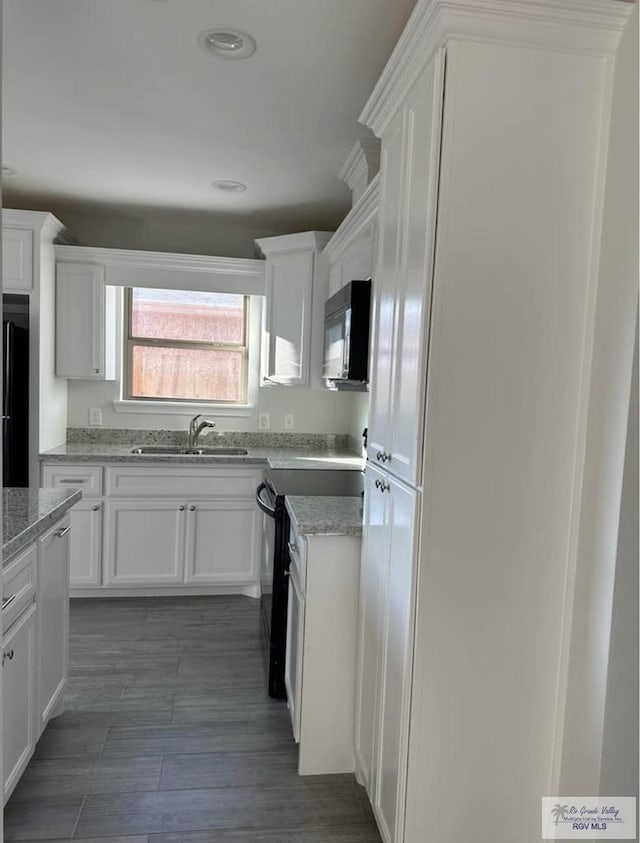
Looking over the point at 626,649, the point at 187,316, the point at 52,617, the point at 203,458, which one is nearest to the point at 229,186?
the point at 187,316

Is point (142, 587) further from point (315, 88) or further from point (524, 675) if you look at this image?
point (315, 88)

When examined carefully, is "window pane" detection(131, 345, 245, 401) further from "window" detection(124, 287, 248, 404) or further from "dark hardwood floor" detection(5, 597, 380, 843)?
"dark hardwood floor" detection(5, 597, 380, 843)

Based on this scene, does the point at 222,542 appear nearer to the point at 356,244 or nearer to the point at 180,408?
the point at 180,408

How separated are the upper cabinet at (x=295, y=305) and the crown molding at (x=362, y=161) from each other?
0.61 metres

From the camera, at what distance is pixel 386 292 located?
1683 mm

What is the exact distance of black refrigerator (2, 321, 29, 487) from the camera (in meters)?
3.16

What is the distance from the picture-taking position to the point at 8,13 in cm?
175

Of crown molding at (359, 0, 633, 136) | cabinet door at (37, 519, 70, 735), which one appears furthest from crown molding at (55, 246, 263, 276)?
crown molding at (359, 0, 633, 136)

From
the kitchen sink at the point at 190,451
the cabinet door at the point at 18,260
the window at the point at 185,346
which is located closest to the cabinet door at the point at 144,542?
the kitchen sink at the point at 190,451

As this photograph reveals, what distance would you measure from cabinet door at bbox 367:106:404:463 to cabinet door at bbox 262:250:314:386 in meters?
1.71

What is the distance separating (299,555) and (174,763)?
2.81 feet

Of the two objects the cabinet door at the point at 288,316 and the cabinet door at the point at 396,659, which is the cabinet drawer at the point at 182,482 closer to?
the cabinet door at the point at 288,316

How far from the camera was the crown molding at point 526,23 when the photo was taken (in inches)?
48.8

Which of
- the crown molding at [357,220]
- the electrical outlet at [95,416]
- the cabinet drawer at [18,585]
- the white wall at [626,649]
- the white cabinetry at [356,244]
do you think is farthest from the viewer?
the electrical outlet at [95,416]
